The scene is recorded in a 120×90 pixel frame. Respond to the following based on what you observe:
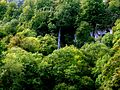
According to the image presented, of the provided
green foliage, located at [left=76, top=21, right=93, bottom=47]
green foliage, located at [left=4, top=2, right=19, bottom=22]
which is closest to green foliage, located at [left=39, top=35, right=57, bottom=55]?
green foliage, located at [left=76, top=21, right=93, bottom=47]

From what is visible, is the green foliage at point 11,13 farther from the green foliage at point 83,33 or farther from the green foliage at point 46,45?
the green foliage at point 83,33

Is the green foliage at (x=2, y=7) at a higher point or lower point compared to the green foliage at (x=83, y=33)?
higher

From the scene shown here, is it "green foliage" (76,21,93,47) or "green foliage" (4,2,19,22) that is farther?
"green foliage" (4,2,19,22)

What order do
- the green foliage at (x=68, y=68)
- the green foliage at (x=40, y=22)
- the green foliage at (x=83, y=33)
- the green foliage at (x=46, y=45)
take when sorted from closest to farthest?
the green foliage at (x=68, y=68)
the green foliage at (x=46, y=45)
the green foliage at (x=83, y=33)
the green foliage at (x=40, y=22)

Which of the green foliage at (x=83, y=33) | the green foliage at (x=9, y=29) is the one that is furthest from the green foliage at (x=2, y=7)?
the green foliage at (x=83, y=33)

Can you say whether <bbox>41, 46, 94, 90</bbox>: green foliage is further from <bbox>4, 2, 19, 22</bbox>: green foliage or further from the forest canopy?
<bbox>4, 2, 19, 22</bbox>: green foliage

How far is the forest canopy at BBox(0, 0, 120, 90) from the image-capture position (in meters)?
32.4

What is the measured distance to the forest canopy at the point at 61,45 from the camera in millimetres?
32406

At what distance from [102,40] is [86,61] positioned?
853 centimetres

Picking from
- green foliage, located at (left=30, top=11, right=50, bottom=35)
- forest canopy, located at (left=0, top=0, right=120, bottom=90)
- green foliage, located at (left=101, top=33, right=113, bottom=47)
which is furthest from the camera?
green foliage, located at (left=30, top=11, right=50, bottom=35)

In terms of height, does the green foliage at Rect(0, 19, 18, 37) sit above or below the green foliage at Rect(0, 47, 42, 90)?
above

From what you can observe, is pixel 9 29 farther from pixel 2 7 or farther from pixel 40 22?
pixel 2 7

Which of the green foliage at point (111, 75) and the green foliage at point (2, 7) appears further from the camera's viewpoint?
the green foliage at point (2, 7)

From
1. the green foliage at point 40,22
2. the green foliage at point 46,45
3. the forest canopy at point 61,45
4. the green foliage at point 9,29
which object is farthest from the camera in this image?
the green foliage at point 40,22
